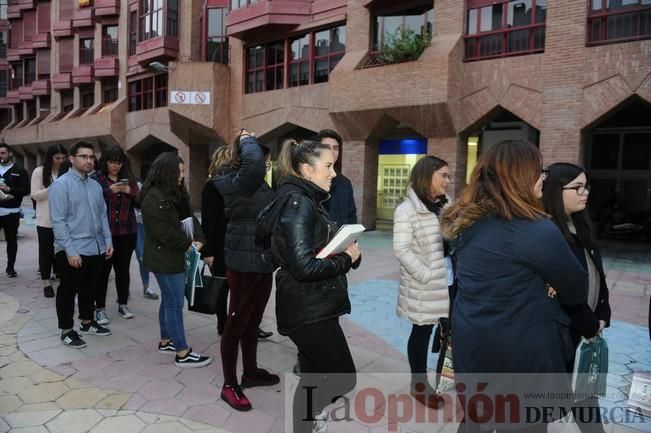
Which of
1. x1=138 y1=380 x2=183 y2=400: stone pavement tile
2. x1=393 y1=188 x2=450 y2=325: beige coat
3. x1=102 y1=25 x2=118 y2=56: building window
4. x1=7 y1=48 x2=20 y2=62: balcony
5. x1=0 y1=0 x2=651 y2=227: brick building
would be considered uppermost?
x1=7 y1=48 x2=20 y2=62: balcony

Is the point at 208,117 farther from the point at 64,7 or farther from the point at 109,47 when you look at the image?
the point at 64,7

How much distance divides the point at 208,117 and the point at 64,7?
1833 centimetres

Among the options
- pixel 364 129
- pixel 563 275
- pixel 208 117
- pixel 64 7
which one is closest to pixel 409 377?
pixel 563 275

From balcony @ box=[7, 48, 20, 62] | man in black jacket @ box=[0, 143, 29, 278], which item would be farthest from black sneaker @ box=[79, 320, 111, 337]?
balcony @ box=[7, 48, 20, 62]

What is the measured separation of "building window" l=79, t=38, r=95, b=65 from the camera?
27.1 m

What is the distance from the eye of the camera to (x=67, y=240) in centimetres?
422

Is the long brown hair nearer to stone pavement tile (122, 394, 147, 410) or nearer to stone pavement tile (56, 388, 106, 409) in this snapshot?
stone pavement tile (122, 394, 147, 410)

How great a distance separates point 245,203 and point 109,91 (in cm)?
2611

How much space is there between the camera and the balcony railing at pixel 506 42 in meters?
11.6

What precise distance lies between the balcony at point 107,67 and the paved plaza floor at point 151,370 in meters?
20.7

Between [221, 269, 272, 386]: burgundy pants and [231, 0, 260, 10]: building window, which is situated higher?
[231, 0, 260, 10]: building window

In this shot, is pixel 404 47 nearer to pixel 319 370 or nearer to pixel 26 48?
pixel 319 370

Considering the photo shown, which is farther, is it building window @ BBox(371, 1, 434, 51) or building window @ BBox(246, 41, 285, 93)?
building window @ BBox(246, 41, 285, 93)

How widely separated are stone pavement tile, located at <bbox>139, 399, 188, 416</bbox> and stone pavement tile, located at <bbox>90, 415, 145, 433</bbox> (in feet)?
0.45
